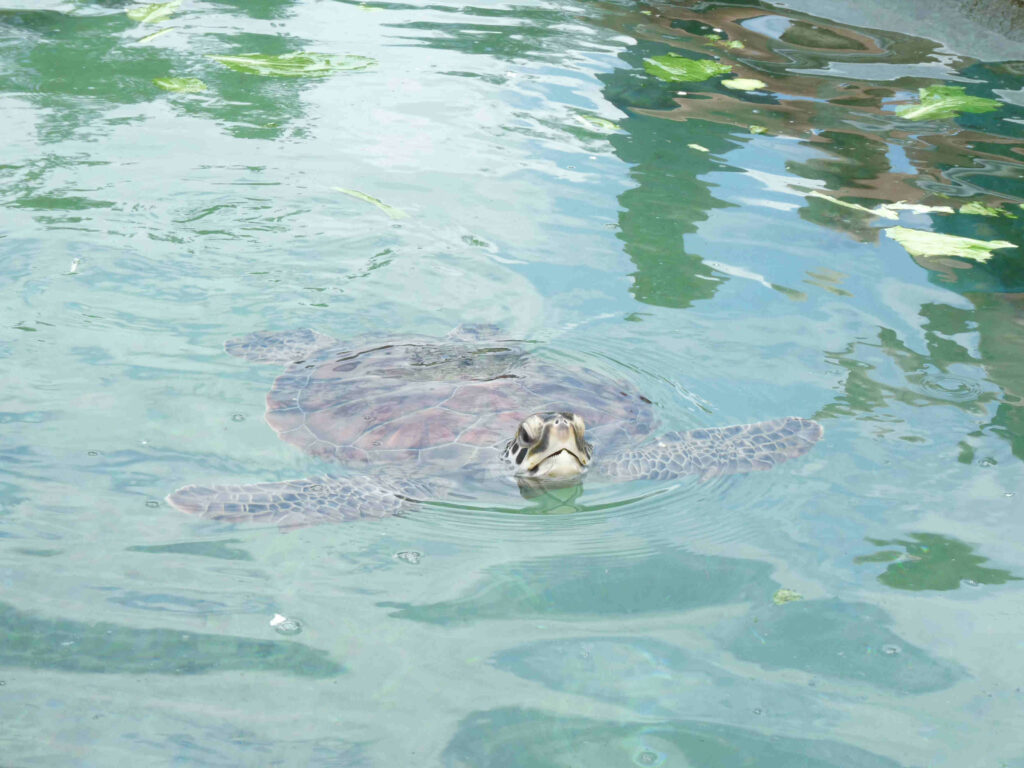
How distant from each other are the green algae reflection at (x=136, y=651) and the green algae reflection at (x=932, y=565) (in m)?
2.24

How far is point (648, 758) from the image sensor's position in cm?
300

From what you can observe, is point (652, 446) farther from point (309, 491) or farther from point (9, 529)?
point (9, 529)

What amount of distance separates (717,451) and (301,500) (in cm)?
199

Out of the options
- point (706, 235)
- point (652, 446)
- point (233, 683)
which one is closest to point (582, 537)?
point (652, 446)

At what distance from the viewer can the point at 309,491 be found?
14.2ft

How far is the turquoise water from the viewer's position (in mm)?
3197

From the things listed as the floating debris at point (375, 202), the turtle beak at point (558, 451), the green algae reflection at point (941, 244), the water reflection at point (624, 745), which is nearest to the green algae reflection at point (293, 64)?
the floating debris at point (375, 202)

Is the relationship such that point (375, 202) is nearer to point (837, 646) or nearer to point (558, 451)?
point (558, 451)

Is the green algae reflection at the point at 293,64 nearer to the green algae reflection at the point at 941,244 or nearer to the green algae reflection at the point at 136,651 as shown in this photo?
the green algae reflection at the point at 941,244

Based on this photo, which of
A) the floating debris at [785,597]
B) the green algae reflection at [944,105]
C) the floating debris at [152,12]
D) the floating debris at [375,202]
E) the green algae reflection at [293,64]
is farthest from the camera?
the floating debris at [152,12]

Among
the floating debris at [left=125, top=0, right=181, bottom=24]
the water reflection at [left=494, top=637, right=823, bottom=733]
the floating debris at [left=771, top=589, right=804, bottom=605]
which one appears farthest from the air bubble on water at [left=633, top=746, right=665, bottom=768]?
the floating debris at [left=125, top=0, right=181, bottom=24]

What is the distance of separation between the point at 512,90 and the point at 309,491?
6.65m

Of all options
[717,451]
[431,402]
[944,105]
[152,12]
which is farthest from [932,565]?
[152,12]

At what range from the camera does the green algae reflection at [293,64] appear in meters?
9.96
